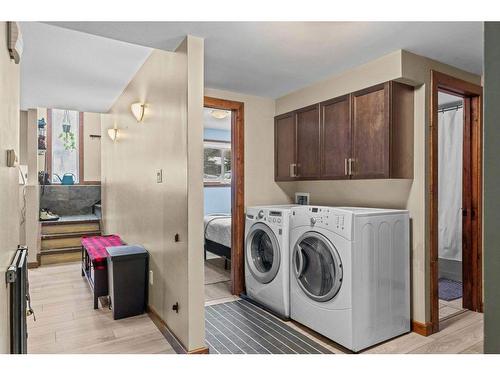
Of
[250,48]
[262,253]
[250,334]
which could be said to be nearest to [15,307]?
[250,334]

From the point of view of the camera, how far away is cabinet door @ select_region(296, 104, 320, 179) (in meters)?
3.20

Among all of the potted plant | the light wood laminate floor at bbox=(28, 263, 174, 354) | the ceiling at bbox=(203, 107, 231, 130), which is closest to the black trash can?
the light wood laminate floor at bbox=(28, 263, 174, 354)

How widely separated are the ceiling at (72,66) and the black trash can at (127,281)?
1804 mm

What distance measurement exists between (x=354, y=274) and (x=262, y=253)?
1210 millimetres

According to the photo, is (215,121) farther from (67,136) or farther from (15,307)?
(15,307)

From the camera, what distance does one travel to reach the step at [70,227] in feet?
17.3

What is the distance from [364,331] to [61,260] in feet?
15.6

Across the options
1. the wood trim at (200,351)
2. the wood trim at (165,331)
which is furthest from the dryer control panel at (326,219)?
the wood trim at (165,331)

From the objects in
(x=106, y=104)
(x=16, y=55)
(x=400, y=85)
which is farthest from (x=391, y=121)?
(x=106, y=104)

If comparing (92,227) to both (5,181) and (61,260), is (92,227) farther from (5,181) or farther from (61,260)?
(5,181)

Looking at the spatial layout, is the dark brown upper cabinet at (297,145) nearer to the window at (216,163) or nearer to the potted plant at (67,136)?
the window at (216,163)

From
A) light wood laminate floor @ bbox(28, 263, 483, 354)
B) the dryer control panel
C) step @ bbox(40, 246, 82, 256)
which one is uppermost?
the dryer control panel

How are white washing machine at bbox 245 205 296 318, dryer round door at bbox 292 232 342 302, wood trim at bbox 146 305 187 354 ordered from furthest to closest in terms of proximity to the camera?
1. white washing machine at bbox 245 205 296 318
2. dryer round door at bbox 292 232 342 302
3. wood trim at bbox 146 305 187 354

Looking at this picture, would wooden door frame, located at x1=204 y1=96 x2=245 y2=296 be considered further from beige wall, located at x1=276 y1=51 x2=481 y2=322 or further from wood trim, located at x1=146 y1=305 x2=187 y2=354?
beige wall, located at x1=276 y1=51 x2=481 y2=322
